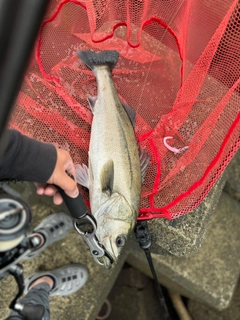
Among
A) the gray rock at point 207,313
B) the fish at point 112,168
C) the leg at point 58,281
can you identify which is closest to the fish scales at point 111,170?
the fish at point 112,168

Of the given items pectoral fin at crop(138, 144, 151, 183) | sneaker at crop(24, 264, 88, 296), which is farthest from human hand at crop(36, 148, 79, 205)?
sneaker at crop(24, 264, 88, 296)

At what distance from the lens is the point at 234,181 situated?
3539mm

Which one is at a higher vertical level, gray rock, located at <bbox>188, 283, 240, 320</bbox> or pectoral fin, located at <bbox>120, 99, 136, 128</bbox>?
pectoral fin, located at <bbox>120, 99, 136, 128</bbox>

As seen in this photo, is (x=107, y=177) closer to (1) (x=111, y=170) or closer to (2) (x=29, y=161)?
(1) (x=111, y=170)

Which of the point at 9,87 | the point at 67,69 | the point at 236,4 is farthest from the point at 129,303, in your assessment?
the point at 9,87

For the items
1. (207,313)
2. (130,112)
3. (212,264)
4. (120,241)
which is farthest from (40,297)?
(207,313)

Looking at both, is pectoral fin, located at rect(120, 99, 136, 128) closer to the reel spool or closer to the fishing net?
the fishing net

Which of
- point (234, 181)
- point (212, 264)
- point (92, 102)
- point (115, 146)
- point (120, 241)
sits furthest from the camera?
point (234, 181)

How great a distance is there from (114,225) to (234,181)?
1871 mm

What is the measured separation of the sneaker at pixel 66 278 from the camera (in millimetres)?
2703

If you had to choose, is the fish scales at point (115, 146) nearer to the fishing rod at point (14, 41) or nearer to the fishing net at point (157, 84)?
the fishing net at point (157, 84)

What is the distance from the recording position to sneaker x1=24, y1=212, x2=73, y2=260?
9.01ft

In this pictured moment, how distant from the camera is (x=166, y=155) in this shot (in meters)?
2.35

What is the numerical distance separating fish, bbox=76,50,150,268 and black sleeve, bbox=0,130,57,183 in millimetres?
392
